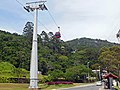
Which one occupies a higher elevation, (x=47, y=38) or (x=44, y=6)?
(x=47, y=38)

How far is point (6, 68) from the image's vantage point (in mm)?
62844

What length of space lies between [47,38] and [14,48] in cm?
5073

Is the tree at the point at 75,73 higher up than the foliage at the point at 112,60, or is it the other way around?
the foliage at the point at 112,60

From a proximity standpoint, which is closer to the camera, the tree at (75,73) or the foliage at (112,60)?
the tree at (75,73)

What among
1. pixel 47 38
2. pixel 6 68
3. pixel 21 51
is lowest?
pixel 6 68

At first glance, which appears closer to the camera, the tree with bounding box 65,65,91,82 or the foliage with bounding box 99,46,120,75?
the tree with bounding box 65,65,91,82

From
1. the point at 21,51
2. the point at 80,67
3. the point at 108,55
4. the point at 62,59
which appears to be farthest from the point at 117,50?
the point at 21,51

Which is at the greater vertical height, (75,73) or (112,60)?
(112,60)

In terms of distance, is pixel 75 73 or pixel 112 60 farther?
pixel 112 60

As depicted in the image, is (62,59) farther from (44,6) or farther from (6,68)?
(44,6)

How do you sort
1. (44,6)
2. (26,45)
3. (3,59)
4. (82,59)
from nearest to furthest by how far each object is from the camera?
(44,6)
(3,59)
(26,45)
(82,59)

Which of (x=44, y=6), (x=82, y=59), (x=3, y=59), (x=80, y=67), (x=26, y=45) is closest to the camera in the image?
(x=44, y=6)

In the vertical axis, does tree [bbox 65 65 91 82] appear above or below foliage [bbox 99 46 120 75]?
below

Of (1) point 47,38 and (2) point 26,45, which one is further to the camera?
(1) point 47,38
